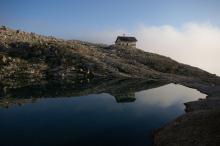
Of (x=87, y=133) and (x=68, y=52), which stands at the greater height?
(x=68, y=52)

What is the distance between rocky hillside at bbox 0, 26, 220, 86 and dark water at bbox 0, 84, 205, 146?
3669 centimetres

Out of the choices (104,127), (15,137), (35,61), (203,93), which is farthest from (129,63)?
(15,137)

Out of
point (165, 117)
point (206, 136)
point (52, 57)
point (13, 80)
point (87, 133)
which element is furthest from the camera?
point (52, 57)

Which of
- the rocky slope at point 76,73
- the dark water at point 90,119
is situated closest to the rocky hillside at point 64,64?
the rocky slope at point 76,73

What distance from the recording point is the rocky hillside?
12781 cm

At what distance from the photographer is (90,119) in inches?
2613

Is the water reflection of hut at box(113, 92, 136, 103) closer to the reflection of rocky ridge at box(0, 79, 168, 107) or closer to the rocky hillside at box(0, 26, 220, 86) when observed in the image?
the reflection of rocky ridge at box(0, 79, 168, 107)

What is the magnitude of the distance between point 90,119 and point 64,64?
74.9 metres

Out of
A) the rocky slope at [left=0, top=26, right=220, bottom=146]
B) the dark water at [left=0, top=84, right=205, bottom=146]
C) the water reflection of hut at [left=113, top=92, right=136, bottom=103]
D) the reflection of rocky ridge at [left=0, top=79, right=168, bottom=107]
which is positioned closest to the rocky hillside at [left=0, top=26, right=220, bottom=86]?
the rocky slope at [left=0, top=26, right=220, bottom=146]

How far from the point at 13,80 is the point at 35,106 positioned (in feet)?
136

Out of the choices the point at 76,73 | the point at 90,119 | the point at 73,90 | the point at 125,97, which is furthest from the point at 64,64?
the point at 90,119

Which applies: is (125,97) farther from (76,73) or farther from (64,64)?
(64,64)

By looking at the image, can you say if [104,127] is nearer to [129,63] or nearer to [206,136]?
[206,136]

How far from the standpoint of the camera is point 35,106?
7844cm
